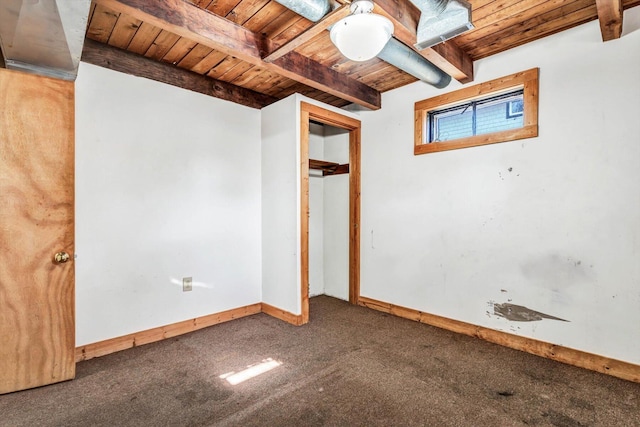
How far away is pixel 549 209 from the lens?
2467 millimetres

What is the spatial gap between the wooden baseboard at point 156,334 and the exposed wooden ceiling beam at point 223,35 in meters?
2.42

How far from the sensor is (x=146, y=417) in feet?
5.71

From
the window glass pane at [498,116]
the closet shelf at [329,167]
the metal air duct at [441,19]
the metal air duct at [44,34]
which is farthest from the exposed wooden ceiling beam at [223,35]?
the window glass pane at [498,116]

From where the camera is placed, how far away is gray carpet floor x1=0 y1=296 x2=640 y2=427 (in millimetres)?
1734

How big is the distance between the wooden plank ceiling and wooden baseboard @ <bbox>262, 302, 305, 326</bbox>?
2.31 meters

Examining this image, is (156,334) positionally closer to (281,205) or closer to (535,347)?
(281,205)

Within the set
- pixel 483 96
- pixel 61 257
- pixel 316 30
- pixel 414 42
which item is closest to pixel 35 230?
pixel 61 257

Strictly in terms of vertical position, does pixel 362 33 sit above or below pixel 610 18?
below

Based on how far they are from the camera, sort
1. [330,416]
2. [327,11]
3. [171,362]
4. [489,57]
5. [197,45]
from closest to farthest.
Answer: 1. [330,416]
2. [327,11]
3. [171,362]
4. [197,45]
5. [489,57]

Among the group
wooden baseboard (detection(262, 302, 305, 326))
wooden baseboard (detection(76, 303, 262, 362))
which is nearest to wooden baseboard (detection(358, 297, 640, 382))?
wooden baseboard (detection(262, 302, 305, 326))

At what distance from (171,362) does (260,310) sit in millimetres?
1270

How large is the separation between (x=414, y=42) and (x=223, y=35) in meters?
1.37

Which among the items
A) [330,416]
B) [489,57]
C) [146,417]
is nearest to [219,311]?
[146,417]

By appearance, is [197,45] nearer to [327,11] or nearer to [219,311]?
[327,11]
